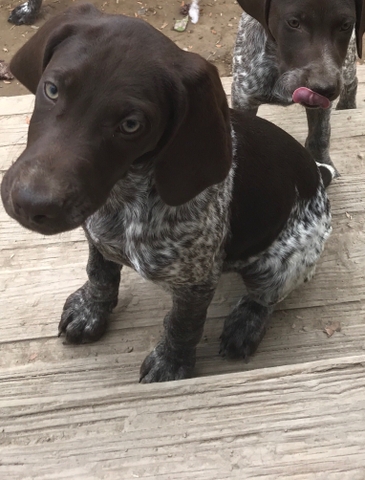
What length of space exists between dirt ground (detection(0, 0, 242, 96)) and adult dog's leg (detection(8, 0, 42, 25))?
0.06 meters

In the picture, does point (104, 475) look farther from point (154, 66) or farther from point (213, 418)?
point (154, 66)

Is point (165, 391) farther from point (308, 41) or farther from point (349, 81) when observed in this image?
point (349, 81)

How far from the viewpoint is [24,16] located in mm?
7047

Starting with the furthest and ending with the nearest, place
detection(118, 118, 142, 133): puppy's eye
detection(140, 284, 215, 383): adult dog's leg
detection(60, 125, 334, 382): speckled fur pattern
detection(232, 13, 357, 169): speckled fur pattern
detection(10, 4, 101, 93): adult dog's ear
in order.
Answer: detection(232, 13, 357, 169): speckled fur pattern, detection(140, 284, 215, 383): adult dog's leg, detection(60, 125, 334, 382): speckled fur pattern, detection(10, 4, 101, 93): adult dog's ear, detection(118, 118, 142, 133): puppy's eye

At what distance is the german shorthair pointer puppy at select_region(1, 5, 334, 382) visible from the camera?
1.81 m

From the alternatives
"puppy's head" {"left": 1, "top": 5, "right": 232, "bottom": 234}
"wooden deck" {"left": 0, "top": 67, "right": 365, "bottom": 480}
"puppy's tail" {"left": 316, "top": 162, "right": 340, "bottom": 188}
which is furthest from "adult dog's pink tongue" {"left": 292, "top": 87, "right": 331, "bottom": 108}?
"puppy's head" {"left": 1, "top": 5, "right": 232, "bottom": 234}

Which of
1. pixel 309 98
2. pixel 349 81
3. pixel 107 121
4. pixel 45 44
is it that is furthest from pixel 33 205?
pixel 349 81

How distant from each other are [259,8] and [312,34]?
326mm

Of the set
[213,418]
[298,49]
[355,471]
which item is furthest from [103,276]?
[298,49]

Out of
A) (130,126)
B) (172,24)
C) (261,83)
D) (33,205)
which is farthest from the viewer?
(172,24)

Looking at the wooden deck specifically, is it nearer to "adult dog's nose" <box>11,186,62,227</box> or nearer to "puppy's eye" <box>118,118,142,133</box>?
"adult dog's nose" <box>11,186,62,227</box>

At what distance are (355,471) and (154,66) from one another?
4.90 feet

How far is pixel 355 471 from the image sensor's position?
2.11 m

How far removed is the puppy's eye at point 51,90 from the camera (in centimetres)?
186
